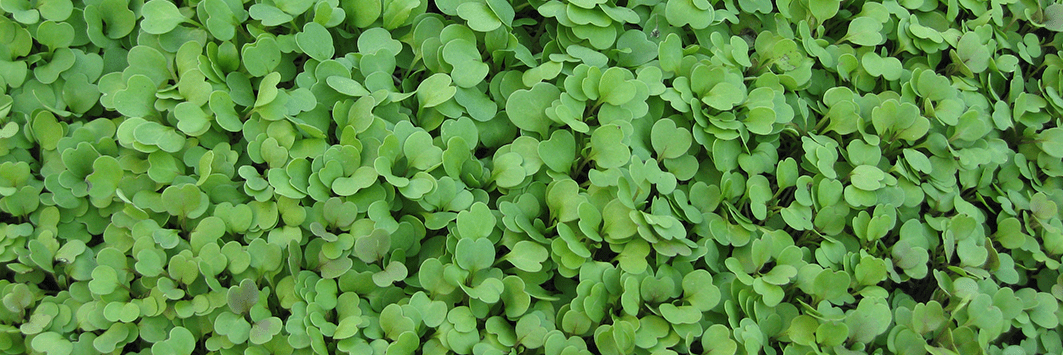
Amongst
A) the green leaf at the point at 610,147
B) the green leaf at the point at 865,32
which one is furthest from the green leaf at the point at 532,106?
the green leaf at the point at 865,32

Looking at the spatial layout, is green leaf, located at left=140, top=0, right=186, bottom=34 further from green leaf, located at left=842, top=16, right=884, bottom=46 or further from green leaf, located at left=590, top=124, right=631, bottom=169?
green leaf, located at left=842, top=16, right=884, bottom=46

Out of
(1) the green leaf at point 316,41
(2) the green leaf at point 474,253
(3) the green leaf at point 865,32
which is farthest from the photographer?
(3) the green leaf at point 865,32

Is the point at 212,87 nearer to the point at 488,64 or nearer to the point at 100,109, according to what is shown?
the point at 100,109

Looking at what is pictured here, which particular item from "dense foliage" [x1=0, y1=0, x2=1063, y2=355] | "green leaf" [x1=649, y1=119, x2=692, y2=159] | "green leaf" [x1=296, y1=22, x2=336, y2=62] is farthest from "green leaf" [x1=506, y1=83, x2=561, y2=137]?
"green leaf" [x1=296, y1=22, x2=336, y2=62]

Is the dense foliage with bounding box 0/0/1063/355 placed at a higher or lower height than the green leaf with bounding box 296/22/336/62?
lower

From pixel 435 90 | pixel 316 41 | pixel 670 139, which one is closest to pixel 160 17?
pixel 316 41

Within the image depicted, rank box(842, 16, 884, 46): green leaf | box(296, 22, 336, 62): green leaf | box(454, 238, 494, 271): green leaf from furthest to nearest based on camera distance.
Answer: box(842, 16, 884, 46): green leaf → box(296, 22, 336, 62): green leaf → box(454, 238, 494, 271): green leaf

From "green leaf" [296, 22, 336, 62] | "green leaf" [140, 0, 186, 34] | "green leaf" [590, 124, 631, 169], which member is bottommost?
"green leaf" [590, 124, 631, 169]

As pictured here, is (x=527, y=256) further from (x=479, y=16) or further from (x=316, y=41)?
(x=316, y=41)

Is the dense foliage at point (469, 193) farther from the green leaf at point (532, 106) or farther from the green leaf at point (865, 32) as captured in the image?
the green leaf at point (865, 32)
